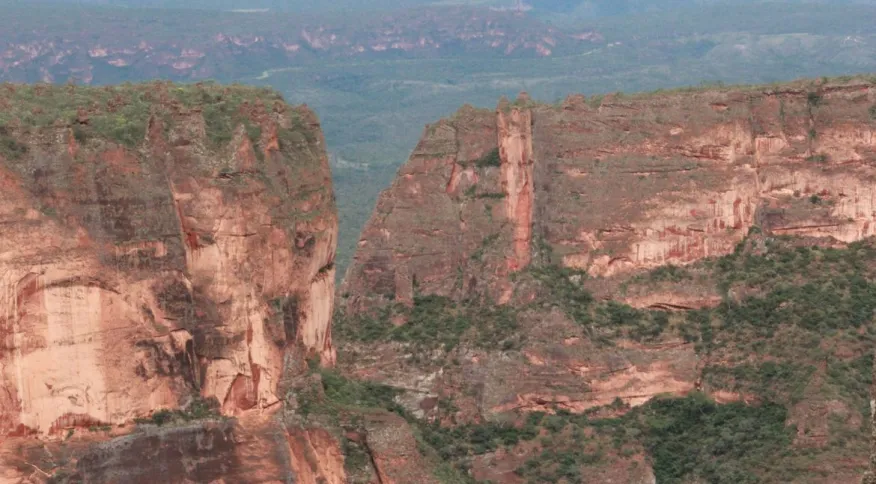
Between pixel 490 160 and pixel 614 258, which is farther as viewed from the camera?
pixel 490 160

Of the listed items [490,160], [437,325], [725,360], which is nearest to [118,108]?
[437,325]

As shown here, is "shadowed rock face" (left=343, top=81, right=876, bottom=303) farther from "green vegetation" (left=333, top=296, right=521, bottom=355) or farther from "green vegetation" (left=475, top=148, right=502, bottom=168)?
"green vegetation" (left=333, top=296, right=521, bottom=355)

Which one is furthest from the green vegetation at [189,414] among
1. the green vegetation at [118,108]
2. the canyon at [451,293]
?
the green vegetation at [118,108]

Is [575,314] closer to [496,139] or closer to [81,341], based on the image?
[496,139]

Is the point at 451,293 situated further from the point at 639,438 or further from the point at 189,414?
the point at 189,414

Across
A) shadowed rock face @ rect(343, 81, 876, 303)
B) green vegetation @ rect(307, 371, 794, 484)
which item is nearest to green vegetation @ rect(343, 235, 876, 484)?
green vegetation @ rect(307, 371, 794, 484)

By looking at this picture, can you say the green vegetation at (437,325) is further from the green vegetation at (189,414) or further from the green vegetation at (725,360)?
the green vegetation at (189,414)
